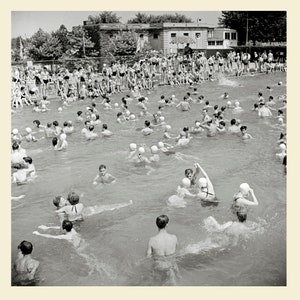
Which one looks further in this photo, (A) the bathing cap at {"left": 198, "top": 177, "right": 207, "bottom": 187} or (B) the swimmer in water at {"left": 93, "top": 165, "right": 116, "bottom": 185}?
(B) the swimmer in water at {"left": 93, "top": 165, "right": 116, "bottom": 185}

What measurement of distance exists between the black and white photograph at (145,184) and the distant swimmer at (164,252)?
0.02m

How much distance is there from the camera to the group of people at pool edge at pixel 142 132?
716cm

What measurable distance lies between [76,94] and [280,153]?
44.4 feet

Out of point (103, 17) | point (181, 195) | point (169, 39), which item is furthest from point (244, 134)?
point (169, 39)

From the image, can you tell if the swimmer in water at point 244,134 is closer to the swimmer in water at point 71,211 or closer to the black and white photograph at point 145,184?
the black and white photograph at point 145,184

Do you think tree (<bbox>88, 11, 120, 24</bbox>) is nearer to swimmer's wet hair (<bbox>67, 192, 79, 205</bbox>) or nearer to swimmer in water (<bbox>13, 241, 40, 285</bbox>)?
swimmer's wet hair (<bbox>67, 192, 79, 205</bbox>)

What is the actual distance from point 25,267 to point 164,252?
2416mm

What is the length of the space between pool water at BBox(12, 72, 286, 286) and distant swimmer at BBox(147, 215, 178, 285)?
0.18 m

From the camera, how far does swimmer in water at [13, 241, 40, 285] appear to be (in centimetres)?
695

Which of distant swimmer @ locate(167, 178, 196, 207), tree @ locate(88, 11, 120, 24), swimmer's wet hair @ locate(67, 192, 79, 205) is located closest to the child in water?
swimmer's wet hair @ locate(67, 192, 79, 205)

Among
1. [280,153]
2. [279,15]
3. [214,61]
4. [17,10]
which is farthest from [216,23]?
[214,61]

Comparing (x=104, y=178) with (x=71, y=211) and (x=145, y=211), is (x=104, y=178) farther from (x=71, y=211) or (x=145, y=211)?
(x=71, y=211)

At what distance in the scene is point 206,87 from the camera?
2622 cm

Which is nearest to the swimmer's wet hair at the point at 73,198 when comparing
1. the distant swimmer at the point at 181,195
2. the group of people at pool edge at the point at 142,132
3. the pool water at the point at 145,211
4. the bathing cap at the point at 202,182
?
the group of people at pool edge at the point at 142,132
